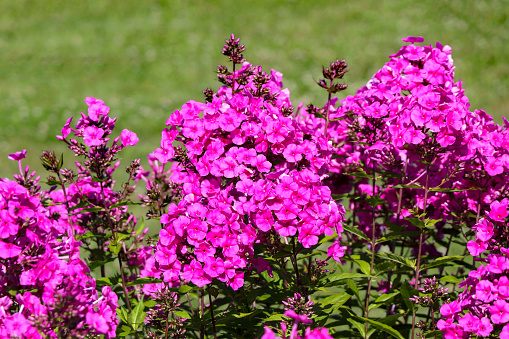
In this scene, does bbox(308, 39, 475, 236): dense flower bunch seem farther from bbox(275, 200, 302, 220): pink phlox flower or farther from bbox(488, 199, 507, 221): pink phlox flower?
bbox(275, 200, 302, 220): pink phlox flower

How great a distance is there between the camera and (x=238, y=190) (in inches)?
123

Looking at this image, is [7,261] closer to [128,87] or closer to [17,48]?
[128,87]

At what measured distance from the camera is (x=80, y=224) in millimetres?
3965

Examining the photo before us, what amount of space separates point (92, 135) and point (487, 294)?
7.02ft

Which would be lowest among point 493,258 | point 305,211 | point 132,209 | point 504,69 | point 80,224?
point 493,258

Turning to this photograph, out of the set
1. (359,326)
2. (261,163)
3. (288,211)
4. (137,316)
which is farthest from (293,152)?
(137,316)

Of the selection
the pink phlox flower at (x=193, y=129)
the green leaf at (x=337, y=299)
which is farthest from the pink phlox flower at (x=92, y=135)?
the green leaf at (x=337, y=299)

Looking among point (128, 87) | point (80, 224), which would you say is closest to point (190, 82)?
point (128, 87)

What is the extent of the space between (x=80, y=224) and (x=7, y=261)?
44.9 inches

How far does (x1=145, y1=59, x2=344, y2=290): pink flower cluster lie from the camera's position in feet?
9.86

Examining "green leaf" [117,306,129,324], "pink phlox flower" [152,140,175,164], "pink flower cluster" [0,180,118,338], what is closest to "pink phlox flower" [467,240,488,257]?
"pink phlox flower" [152,140,175,164]

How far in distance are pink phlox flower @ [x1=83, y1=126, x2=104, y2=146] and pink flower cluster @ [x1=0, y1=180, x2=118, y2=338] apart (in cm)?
49

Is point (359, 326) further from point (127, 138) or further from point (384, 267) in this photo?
point (127, 138)

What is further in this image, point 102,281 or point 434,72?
point 102,281
